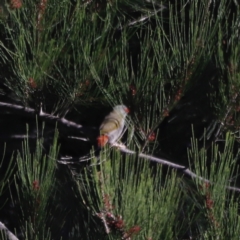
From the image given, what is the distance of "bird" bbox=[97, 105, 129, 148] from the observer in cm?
282

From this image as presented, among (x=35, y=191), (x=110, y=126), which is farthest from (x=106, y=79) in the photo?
(x=35, y=191)

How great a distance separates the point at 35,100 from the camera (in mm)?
2975

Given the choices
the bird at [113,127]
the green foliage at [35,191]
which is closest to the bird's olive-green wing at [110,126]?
the bird at [113,127]

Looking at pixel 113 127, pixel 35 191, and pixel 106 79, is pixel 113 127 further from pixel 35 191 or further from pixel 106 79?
pixel 35 191

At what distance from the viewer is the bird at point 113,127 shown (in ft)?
9.27

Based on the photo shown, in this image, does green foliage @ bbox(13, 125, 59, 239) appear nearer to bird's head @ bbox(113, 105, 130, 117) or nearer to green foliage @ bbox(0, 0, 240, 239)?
green foliage @ bbox(0, 0, 240, 239)

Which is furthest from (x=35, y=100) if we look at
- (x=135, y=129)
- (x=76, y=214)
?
(x=76, y=214)

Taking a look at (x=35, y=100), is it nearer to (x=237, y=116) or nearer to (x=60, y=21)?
(x=60, y=21)

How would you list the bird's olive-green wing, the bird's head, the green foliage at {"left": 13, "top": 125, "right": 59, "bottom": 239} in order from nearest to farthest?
1. the green foliage at {"left": 13, "top": 125, "right": 59, "bottom": 239}
2. the bird's head
3. the bird's olive-green wing

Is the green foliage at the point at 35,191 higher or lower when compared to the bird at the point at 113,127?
lower

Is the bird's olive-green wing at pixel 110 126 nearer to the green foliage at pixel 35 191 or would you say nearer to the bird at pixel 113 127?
the bird at pixel 113 127

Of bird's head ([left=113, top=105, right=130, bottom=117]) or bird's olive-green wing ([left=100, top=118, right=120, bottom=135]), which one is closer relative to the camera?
bird's head ([left=113, top=105, right=130, bottom=117])

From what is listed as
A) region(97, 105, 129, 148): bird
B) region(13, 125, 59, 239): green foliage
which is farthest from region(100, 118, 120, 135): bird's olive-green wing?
region(13, 125, 59, 239): green foliage

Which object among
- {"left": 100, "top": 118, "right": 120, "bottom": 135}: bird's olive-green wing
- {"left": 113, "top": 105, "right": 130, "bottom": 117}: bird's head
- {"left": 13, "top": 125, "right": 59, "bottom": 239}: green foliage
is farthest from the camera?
{"left": 100, "top": 118, "right": 120, "bottom": 135}: bird's olive-green wing
